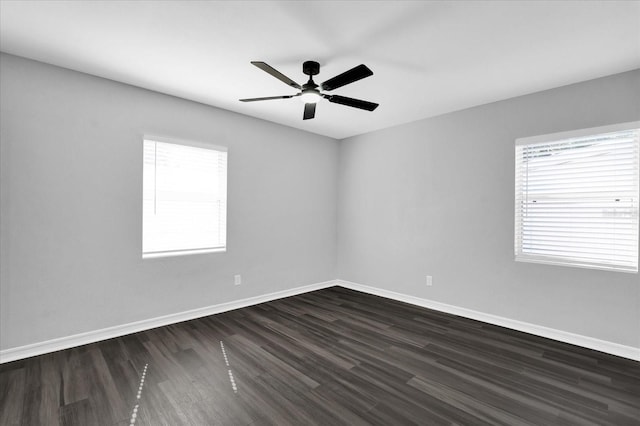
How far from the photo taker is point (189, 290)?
364 cm

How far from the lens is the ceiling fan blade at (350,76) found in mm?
2148

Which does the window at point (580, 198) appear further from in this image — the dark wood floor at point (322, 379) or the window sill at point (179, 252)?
the window sill at point (179, 252)

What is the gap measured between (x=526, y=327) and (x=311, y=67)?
3.65 meters

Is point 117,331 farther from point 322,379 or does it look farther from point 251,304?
point 322,379

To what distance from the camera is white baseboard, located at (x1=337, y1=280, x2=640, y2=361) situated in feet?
9.11

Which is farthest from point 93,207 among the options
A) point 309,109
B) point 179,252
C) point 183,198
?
point 309,109

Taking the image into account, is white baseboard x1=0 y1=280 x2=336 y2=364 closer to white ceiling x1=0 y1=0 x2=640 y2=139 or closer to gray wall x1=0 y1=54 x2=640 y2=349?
gray wall x1=0 y1=54 x2=640 y2=349

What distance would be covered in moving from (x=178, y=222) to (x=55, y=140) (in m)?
1.39

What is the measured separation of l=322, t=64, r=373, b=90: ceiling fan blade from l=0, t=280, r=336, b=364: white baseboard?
306 centimetres

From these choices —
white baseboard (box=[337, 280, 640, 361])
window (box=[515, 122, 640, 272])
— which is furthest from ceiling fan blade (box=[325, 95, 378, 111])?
white baseboard (box=[337, 280, 640, 361])

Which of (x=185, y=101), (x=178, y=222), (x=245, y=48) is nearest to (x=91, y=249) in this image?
(x=178, y=222)

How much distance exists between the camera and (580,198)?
303 cm

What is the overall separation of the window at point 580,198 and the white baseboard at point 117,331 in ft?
11.7

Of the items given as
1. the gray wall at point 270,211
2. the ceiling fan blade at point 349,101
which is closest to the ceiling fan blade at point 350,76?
the ceiling fan blade at point 349,101
